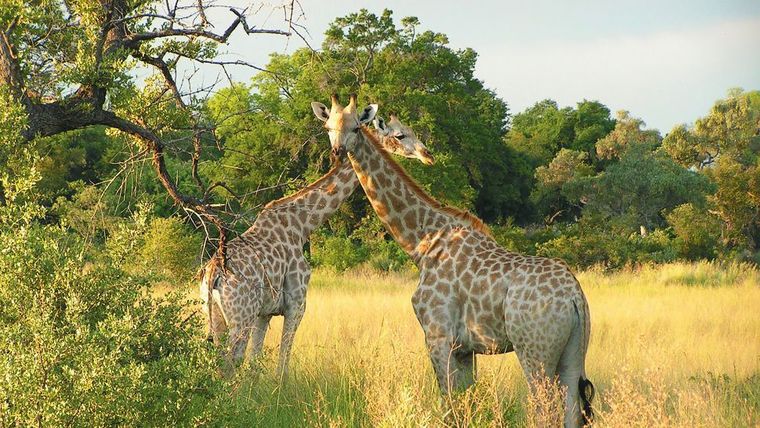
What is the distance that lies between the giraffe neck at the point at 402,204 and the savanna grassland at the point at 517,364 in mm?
829

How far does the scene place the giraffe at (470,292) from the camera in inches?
240

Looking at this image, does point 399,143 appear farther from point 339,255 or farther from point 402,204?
point 339,255

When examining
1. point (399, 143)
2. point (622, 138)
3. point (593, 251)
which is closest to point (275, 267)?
point (399, 143)

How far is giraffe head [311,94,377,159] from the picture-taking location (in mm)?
7074

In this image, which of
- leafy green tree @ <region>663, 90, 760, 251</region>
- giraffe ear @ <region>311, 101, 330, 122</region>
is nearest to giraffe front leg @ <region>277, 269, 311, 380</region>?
giraffe ear @ <region>311, 101, 330, 122</region>

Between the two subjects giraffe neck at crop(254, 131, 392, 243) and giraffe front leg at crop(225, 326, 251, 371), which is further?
giraffe neck at crop(254, 131, 392, 243)

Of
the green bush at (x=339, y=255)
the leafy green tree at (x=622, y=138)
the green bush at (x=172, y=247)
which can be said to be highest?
the leafy green tree at (x=622, y=138)

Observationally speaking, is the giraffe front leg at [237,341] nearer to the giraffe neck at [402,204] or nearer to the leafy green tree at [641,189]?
the giraffe neck at [402,204]

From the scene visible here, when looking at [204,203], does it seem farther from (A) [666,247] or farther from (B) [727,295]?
(A) [666,247]

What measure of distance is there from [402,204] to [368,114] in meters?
0.72

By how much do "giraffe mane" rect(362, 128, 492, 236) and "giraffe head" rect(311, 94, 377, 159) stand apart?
0.21 m

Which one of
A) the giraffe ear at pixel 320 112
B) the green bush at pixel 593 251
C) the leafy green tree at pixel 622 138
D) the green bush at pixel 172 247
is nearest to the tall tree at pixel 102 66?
the giraffe ear at pixel 320 112

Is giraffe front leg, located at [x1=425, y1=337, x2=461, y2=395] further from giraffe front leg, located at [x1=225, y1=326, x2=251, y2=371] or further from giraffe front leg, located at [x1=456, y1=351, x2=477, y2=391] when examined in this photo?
giraffe front leg, located at [x1=225, y1=326, x2=251, y2=371]

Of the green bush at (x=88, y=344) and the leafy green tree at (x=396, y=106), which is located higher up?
the leafy green tree at (x=396, y=106)
